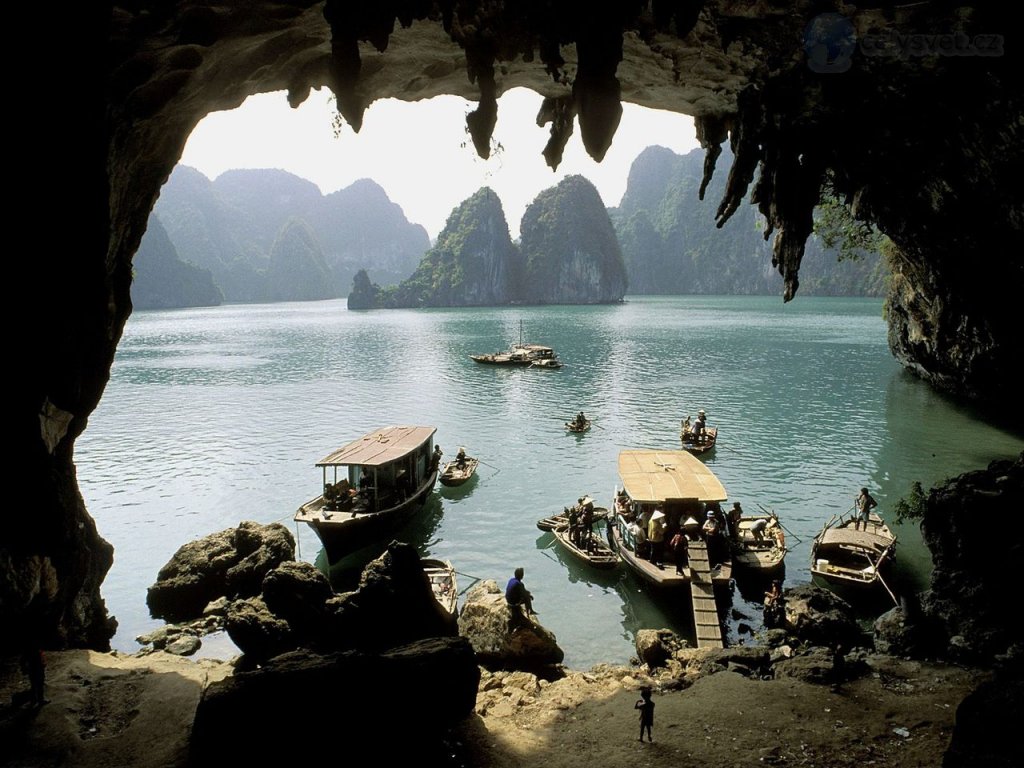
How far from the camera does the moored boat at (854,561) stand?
13.9 metres

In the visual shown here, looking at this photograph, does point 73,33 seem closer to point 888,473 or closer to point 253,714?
point 253,714

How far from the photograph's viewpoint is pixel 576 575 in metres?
16.0

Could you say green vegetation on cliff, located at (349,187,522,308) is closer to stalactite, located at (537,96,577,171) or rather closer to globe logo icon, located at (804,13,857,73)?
stalactite, located at (537,96,577,171)

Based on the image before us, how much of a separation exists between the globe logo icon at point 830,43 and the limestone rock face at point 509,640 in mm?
12556

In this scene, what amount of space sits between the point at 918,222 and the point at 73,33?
20844 millimetres

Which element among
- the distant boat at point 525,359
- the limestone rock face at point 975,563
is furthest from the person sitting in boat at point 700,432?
the distant boat at point 525,359

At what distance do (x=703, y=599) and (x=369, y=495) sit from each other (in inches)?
405

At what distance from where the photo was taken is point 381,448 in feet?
62.2

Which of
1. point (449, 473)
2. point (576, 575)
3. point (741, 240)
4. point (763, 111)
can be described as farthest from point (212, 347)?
point (741, 240)

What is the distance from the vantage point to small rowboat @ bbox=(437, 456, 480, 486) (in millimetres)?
22219

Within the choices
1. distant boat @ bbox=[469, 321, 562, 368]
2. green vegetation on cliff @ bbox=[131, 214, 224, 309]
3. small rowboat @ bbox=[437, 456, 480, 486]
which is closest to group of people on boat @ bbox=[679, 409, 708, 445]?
small rowboat @ bbox=[437, 456, 480, 486]

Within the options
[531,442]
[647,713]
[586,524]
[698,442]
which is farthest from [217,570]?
[698,442]

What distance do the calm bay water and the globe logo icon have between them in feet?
39.8

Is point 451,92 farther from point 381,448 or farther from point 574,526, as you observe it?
point 574,526
